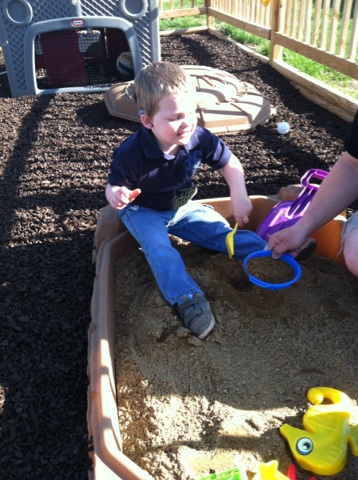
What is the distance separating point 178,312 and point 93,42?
362 cm

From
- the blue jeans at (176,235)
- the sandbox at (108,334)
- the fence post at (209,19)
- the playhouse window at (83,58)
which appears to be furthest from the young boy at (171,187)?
the fence post at (209,19)

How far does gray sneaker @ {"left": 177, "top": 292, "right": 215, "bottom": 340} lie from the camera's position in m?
1.58

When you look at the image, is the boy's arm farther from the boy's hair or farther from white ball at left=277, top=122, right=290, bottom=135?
white ball at left=277, top=122, right=290, bottom=135

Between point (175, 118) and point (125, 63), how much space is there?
3199 millimetres

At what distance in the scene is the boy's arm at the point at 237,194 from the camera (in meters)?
1.88

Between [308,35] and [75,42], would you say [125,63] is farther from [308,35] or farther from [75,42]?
[308,35]

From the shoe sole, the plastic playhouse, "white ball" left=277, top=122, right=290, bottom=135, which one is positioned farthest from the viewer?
the plastic playhouse

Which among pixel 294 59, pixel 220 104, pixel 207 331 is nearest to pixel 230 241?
pixel 207 331

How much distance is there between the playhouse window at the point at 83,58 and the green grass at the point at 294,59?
1.85 metres

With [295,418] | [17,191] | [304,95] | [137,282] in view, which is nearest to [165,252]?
[137,282]

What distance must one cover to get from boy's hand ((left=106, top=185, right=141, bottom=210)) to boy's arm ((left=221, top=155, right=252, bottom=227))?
42 centimetres

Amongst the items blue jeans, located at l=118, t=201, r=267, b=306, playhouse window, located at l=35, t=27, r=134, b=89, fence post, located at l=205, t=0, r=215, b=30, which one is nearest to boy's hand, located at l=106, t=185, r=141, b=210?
blue jeans, located at l=118, t=201, r=267, b=306

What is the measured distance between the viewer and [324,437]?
1.22m

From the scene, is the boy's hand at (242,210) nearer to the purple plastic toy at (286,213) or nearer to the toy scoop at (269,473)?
the purple plastic toy at (286,213)
